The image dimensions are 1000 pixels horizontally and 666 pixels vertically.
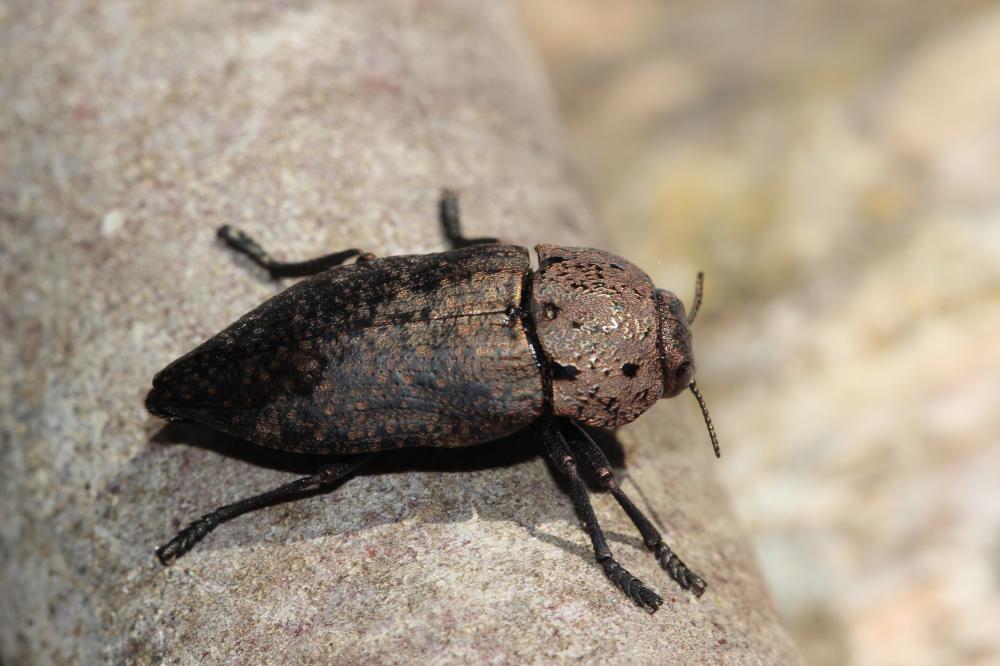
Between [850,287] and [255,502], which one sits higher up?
[255,502]

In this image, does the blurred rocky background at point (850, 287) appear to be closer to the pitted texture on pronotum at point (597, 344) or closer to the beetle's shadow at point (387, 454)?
the pitted texture on pronotum at point (597, 344)

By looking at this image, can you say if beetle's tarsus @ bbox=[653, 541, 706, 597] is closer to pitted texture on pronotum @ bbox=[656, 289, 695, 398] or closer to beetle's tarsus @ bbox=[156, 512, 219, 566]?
pitted texture on pronotum @ bbox=[656, 289, 695, 398]

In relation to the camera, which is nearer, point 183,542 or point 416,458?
point 183,542

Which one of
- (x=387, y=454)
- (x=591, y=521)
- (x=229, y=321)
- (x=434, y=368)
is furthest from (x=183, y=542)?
(x=591, y=521)

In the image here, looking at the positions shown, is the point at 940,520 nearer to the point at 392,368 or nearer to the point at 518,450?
the point at 518,450

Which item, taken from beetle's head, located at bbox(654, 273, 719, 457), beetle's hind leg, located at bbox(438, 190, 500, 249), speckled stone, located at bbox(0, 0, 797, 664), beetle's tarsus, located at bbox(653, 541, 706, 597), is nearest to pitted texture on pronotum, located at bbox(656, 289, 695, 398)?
beetle's head, located at bbox(654, 273, 719, 457)

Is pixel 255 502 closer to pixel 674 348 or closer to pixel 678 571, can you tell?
pixel 678 571

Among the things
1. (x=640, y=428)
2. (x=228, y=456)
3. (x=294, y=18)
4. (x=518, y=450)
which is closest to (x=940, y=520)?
(x=640, y=428)
